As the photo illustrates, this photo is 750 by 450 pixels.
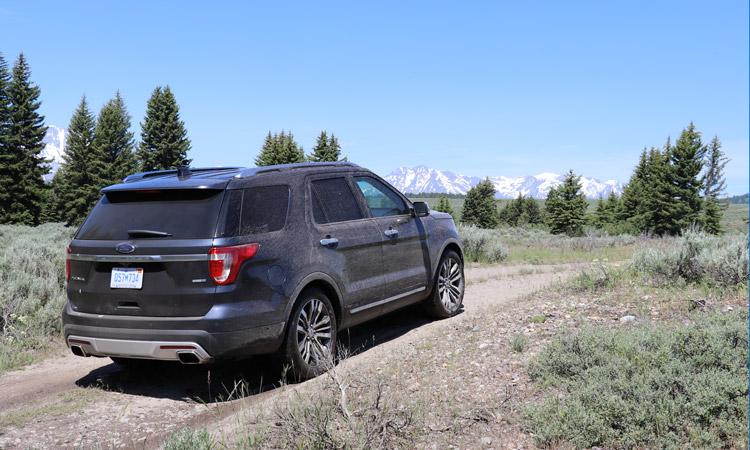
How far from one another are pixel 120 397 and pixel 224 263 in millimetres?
1624

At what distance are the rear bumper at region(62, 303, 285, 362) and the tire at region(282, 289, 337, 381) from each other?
0.53ft

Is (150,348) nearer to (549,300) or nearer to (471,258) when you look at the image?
(549,300)

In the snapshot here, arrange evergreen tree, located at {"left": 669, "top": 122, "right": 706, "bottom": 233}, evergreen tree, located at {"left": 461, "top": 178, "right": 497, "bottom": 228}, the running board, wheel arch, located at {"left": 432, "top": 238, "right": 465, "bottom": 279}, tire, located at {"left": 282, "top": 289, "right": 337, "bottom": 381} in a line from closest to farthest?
tire, located at {"left": 282, "top": 289, "right": 337, "bottom": 381}, the running board, wheel arch, located at {"left": 432, "top": 238, "right": 465, "bottom": 279}, evergreen tree, located at {"left": 669, "top": 122, "right": 706, "bottom": 233}, evergreen tree, located at {"left": 461, "top": 178, "right": 497, "bottom": 228}

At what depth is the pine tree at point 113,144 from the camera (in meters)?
60.5

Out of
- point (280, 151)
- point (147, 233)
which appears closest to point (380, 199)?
point (147, 233)

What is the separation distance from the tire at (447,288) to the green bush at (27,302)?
4.71m

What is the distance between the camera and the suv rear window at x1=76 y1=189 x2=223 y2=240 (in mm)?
4898

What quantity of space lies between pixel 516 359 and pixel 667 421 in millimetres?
1584

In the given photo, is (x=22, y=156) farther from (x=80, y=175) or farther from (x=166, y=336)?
(x=166, y=336)

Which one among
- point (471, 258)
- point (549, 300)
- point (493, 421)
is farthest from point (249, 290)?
point (471, 258)

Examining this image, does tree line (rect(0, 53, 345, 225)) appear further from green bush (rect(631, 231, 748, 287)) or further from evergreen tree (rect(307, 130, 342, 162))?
green bush (rect(631, 231, 748, 287))

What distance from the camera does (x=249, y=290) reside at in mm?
4871

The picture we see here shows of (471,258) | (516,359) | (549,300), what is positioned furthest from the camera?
(471,258)

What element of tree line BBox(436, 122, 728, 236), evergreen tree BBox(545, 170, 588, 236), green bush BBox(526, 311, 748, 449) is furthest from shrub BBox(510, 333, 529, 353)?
evergreen tree BBox(545, 170, 588, 236)
